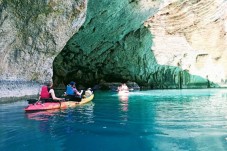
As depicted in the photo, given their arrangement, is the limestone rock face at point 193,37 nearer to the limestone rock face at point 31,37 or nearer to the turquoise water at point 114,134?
the limestone rock face at point 31,37

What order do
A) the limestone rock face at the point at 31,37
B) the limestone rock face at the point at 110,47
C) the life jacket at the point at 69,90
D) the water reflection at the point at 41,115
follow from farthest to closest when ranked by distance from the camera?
the limestone rock face at the point at 110,47, the life jacket at the point at 69,90, the limestone rock face at the point at 31,37, the water reflection at the point at 41,115

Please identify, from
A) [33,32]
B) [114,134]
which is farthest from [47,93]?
Answer: [114,134]

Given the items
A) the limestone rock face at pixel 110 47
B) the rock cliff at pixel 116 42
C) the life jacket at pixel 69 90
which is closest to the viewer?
the life jacket at pixel 69 90

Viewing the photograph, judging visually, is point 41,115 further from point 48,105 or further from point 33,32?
point 33,32

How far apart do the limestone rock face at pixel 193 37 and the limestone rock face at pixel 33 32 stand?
18.9 metres

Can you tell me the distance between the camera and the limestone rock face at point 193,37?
43156 mm

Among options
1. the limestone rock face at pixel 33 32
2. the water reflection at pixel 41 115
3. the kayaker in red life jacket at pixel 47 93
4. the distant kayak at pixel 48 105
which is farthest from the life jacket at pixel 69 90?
the water reflection at pixel 41 115

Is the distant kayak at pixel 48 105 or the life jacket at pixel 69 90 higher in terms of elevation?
the life jacket at pixel 69 90

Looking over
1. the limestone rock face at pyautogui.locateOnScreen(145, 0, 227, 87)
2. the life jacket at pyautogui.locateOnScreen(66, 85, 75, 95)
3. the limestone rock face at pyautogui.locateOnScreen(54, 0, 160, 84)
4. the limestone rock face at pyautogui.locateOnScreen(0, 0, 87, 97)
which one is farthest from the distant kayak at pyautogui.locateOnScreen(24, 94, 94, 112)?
the limestone rock face at pyautogui.locateOnScreen(145, 0, 227, 87)

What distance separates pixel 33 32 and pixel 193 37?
3527 centimetres

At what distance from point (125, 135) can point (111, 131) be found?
0.79m

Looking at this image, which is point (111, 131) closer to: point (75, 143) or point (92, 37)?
point (75, 143)

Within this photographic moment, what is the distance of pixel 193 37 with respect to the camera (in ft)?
167

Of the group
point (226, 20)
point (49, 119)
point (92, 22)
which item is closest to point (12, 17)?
point (49, 119)
